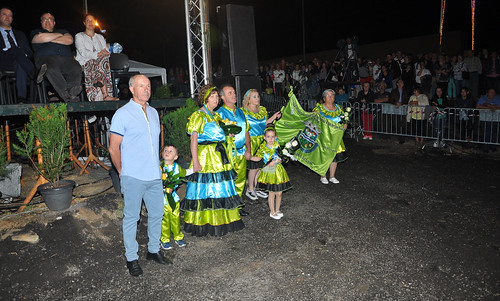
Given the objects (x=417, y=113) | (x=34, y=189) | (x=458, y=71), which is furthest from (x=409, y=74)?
(x=34, y=189)

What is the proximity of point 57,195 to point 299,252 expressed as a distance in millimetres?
3664

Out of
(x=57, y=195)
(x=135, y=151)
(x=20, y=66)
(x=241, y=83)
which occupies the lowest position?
(x=57, y=195)

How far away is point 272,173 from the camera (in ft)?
18.3

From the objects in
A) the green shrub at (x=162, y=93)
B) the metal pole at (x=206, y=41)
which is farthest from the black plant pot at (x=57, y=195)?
the green shrub at (x=162, y=93)

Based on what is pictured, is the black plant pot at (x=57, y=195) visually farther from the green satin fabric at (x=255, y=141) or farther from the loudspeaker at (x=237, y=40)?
the loudspeaker at (x=237, y=40)

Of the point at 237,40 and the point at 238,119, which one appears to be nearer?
the point at 238,119

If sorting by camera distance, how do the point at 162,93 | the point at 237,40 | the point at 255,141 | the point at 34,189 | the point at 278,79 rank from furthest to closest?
the point at 278,79
the point at 162,93
the point at 237,40
the point at 255,141
the point at 34,189

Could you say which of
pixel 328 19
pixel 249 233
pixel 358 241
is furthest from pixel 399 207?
pixel 328 19

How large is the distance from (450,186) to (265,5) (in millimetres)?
28716

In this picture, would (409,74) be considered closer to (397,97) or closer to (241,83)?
(397,97)

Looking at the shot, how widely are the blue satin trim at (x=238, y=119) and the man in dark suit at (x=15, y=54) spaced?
3590 mm

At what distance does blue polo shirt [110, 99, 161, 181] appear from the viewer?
3.74m

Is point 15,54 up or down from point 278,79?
up

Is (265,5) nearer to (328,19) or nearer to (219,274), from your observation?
(328,19)
